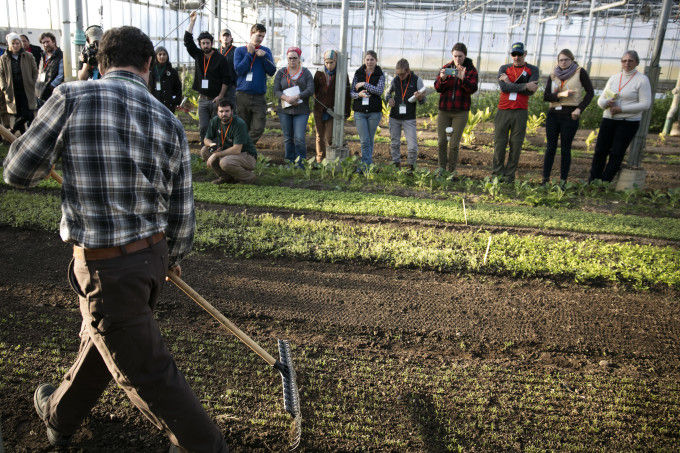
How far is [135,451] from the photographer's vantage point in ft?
8.82

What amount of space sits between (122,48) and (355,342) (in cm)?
239

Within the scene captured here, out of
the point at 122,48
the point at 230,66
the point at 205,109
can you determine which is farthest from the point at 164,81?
the point at 122,48

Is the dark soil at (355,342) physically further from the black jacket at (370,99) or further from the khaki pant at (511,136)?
the black jacket at (370,99)

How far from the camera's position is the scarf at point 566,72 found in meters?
8.01

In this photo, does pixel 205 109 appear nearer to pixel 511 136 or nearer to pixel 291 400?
pixel 511 136

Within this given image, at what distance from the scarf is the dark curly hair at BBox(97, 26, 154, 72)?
722 cm

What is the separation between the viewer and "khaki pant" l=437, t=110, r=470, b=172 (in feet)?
28.1

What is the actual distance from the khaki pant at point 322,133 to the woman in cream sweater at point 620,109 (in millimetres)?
4234

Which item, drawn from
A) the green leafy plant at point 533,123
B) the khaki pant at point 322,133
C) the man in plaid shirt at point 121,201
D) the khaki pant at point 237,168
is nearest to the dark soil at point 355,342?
the man in plaid shirt at point 121,201

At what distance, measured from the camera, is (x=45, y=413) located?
2605mm

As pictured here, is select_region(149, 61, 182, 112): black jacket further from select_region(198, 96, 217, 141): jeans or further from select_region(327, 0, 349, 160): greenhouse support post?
select_region(327, 0, 349, 160): greenhouse support post

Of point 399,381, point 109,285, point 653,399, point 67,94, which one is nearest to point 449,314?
point 399,381

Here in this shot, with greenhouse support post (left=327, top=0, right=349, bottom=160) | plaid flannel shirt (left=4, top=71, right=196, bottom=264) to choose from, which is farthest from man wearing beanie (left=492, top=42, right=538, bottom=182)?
plaid flannel shirt (left=4, top=71, right=196, bottom=264)

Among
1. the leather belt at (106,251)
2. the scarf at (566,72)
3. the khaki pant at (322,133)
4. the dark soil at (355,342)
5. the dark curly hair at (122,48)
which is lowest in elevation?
the dark soil at (355,342)
